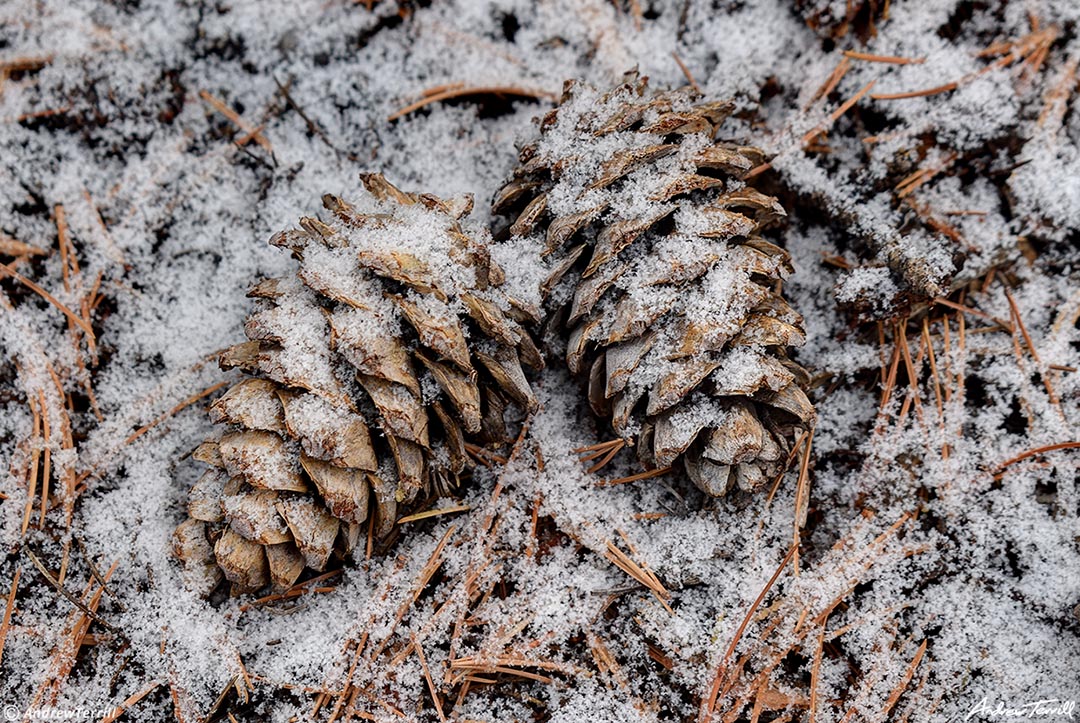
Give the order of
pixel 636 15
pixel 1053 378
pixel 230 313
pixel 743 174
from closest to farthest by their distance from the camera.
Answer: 1. pixel 743 174
2. pixel 1053 378
3. pixel 230 313
4. pixel 636 15

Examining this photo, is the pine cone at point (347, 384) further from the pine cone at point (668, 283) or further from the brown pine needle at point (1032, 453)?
the brown pine needle at point (1032, 453)

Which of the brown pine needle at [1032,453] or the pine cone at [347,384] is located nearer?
the pine cone at [347,384]

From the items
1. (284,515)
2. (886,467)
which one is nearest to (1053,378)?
(886,467)

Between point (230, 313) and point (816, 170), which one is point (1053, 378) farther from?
point (230, 313)

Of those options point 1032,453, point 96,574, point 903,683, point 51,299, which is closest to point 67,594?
point 96,574

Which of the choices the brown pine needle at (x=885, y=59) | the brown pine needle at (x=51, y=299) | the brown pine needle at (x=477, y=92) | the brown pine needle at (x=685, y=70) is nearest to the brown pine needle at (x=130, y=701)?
the brown pine needle at (x=51, y=299)

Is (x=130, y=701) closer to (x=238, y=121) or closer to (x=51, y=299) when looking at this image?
(x=51, y=299)
